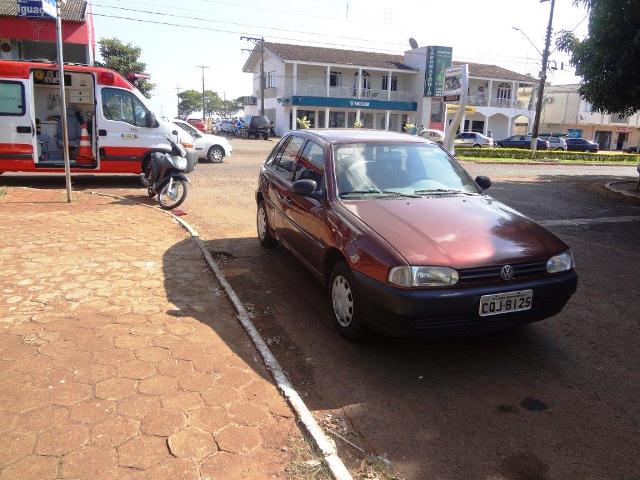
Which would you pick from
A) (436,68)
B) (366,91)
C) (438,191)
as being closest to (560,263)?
(438,191)

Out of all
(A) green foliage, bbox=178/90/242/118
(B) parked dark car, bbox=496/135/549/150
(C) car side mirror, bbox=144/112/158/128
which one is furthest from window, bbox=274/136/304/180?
(A) green foliage, bbox=178/90/242/118

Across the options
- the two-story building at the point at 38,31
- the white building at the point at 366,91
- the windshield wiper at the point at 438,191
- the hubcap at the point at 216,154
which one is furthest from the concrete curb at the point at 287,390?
the white building at the point at 366,91

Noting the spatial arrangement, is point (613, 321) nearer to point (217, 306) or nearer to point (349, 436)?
point (349, 436)

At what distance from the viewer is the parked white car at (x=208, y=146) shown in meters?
17.3

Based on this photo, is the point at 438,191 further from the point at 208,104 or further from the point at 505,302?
the point at 208,104

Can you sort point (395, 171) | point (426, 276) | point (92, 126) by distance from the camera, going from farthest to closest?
1. point (92, 126)
2. point (395, 171)
3. point (426, 276)

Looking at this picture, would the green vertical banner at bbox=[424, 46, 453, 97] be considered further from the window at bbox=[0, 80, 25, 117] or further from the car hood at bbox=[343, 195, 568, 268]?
the car hood at bbox=[343, 195, 568, 268]

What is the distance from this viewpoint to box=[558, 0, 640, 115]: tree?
10914 mm

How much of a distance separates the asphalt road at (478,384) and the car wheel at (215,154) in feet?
39.3

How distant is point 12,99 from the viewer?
34.5 ft

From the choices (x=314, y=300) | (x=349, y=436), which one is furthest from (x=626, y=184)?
(x=349, y=436)

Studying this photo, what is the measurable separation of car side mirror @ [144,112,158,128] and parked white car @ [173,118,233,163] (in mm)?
5928

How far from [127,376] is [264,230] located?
11.7ft

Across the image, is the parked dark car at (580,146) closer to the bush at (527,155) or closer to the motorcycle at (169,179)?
the bush at (527,155)
